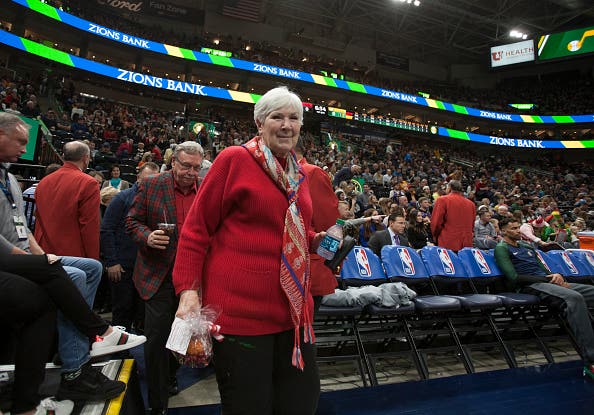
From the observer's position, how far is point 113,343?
1.80 meters

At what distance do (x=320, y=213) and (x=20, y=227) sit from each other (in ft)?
5.08

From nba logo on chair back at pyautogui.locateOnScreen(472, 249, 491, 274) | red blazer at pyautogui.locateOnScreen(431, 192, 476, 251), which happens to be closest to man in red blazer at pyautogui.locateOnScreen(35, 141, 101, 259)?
nba logo on chair back at pyautogui.locateOnScreen(472, 249, 491, 274)

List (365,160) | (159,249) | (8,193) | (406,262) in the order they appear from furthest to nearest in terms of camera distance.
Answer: (365,160)
(406,262)
(159,249)
(8,193)

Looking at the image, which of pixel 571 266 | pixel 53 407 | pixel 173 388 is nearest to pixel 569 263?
pixel 571 266

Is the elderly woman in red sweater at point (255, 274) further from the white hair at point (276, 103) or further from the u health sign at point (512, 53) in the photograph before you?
the u health sign at point (512, 53)

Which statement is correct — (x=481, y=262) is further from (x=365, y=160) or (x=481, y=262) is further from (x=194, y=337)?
(x=365, y=160)

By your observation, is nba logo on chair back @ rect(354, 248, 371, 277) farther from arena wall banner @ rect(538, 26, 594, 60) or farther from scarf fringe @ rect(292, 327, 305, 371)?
arena wall banner @ rect(538, 26, 594, 60)

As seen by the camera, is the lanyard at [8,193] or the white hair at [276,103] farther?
the lanyard at [8,193]

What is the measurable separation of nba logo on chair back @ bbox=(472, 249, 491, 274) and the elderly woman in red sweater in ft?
11.1

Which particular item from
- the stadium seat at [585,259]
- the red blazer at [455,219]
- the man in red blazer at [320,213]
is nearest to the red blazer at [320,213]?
the man in red blazer at [320,213]

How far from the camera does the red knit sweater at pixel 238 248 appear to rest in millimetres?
1089

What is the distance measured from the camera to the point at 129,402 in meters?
1.73

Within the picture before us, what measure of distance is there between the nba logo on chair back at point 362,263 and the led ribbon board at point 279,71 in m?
20.1

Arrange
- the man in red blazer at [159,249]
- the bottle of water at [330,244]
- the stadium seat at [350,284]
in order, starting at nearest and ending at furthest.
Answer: the bottle of water at [330,244]
the man in red blazer at [159,249]
the stadium seat at [350,284]
